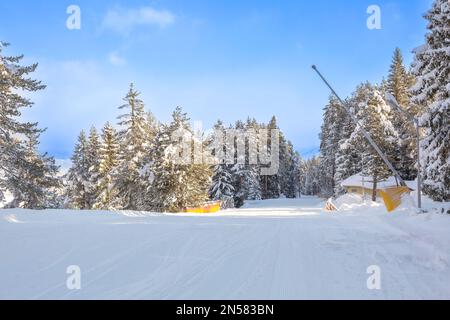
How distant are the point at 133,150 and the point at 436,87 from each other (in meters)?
31.1

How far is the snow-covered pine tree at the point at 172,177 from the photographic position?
3884cm

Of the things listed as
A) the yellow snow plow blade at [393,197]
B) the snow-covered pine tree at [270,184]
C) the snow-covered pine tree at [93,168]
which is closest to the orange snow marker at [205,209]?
the snow-covered pine tree at [93,168]

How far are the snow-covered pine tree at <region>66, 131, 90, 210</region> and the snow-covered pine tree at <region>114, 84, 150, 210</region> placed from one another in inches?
169

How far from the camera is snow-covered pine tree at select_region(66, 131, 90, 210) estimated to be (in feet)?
148

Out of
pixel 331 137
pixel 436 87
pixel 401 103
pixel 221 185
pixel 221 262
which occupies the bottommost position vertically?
pixel 221 262

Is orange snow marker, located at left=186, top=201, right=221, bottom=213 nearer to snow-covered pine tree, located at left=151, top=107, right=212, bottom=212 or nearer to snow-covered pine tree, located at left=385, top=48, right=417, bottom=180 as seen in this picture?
snow-covered pine tree, located at left=151, top=107, right=212, bottom=212

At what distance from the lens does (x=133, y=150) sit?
42.3 m

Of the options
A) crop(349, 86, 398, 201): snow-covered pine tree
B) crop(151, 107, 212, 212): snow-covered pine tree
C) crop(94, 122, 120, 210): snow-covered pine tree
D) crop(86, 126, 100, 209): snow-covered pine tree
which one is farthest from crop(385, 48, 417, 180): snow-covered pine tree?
crop(86, 126, 100, 209): snow-covered pine tree

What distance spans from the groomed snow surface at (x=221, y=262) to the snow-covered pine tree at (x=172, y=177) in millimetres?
25121

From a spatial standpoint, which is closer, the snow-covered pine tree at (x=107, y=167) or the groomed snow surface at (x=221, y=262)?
the groomed snow surface at (x=221, y=262)

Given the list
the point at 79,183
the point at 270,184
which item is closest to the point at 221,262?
the point at 79,183

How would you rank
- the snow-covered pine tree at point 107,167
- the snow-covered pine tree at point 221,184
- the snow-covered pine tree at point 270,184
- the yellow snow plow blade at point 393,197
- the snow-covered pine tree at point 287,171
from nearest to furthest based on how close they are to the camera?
the yellow snow plow blade at point 393,197 → the snow-covered pine tree at point 107,167 → the snow-covered pine tree at point 221,184 → the snow-covered pine tree at point 270,184 → the snow-covered pine tree at point 287,171

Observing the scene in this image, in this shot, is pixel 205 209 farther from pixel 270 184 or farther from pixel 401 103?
pixel 270 184

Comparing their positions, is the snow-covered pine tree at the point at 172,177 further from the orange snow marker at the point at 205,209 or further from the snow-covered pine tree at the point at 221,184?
the snow-covered pine tree at the point at 221,184
